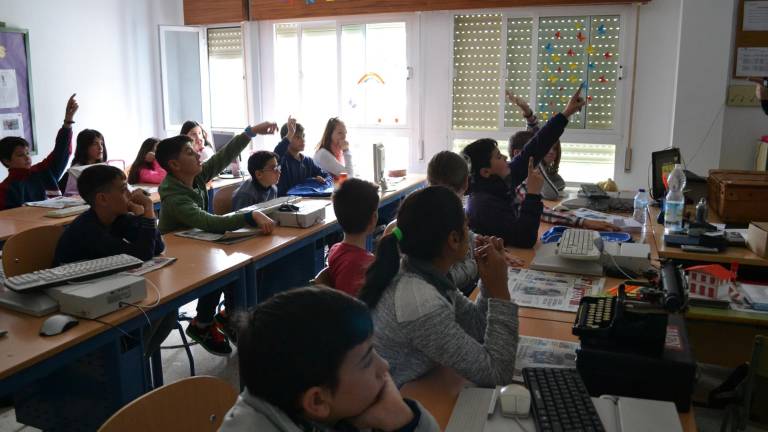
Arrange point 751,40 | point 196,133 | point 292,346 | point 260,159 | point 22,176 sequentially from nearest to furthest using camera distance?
1. point 292,346
2. point 260,159
3. point 22,176
4. point 751,40
5. point 196,133

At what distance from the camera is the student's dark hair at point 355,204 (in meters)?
2.27

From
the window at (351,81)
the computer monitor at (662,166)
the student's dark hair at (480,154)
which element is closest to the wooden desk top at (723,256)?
the student's dark hair at (480,154)

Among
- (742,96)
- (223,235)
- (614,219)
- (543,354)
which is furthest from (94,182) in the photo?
(742,96)

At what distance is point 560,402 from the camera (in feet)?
4.06

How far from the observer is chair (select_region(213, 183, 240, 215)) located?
3.72m

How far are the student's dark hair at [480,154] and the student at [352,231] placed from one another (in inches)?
27.9

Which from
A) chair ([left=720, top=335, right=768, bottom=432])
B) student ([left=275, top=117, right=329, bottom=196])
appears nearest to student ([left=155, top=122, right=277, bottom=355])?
student ([left=275, top=117, right=329, bottom=196])

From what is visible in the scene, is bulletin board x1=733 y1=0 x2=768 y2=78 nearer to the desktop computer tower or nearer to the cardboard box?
the cardboard box

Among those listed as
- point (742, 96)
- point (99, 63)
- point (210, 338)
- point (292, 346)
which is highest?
point (99, 63)

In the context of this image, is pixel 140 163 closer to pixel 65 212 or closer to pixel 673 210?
pixel 65 212

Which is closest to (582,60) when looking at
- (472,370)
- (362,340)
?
(472,370)

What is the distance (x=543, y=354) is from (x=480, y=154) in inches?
58.2

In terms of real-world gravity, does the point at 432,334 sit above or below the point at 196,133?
below

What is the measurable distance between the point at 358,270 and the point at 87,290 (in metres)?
0.87
